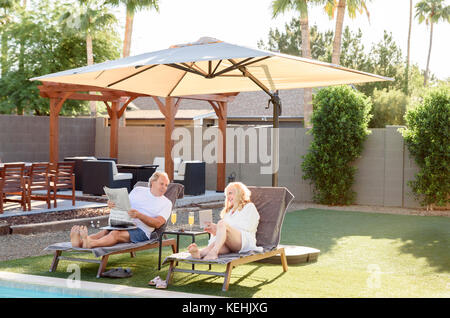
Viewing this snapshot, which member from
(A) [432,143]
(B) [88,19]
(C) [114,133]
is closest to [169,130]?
(C) [114,133]

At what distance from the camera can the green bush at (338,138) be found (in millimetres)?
13750

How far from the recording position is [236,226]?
6.39 metres

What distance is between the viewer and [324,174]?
1402 cm

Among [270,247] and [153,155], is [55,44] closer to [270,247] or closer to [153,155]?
[153,155]

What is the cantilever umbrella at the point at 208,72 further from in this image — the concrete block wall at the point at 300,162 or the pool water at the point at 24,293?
the concrete block wall at the point at 300,162

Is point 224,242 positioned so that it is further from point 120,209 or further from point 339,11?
point 339,11

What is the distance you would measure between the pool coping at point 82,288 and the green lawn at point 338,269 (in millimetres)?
413

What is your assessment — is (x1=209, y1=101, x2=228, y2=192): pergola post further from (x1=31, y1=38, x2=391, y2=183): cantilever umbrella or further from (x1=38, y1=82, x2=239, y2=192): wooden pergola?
(x1=31, y1=38, x2=391, y2=183): cantilever umbrella

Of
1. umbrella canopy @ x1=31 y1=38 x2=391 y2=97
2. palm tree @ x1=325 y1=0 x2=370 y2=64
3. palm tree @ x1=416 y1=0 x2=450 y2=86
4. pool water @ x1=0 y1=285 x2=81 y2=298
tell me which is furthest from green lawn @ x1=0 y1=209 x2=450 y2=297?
palm tree @ x1=416 y1=0 x2=450 y2=86

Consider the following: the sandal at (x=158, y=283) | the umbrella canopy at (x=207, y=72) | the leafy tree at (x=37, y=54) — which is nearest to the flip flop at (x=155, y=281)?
the sandal at (x=158, y=283)

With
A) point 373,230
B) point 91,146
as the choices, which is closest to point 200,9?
point 91,146

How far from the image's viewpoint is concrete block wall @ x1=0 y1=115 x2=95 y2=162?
1673cm

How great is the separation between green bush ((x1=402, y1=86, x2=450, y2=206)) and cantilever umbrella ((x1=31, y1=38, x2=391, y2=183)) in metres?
4.75

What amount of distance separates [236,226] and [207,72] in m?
2.87
